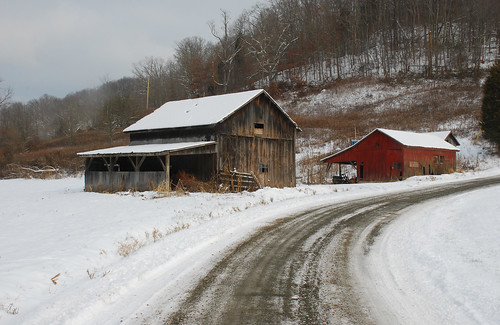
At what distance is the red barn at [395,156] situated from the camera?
31.4 meters

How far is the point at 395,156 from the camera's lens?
31641 mm

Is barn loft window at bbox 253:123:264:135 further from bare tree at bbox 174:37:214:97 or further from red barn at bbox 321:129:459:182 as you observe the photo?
bare tree at bbox 174:37:214:97

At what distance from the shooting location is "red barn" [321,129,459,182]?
31.4 m

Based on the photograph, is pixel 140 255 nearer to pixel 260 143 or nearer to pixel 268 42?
pixel 260 143

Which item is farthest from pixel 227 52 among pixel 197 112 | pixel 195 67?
pixel 197 112

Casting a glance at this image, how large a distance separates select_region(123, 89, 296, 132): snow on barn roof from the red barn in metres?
12.6

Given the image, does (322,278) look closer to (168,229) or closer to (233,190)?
(168,229)

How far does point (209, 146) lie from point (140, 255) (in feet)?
47.4

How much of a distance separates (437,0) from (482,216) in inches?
2653

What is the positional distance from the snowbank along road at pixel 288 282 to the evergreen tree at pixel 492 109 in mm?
A: 33724

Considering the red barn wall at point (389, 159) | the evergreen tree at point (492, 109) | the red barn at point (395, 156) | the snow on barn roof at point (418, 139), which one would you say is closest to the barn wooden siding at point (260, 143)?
the red barn at point (395, 156)

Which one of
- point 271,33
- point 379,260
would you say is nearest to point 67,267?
point 379,260

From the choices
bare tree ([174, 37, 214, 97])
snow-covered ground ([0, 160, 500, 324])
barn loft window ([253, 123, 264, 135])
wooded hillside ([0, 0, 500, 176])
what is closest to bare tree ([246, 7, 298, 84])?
wooded hillside ([0, 0, 500, 176])

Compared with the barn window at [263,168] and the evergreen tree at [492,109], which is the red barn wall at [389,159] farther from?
the barn window at [263,168]
